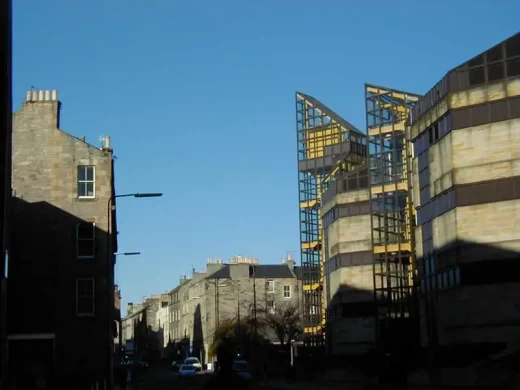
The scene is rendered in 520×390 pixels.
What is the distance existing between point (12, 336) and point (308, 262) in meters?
47.0

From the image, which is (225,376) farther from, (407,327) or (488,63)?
(407,327)

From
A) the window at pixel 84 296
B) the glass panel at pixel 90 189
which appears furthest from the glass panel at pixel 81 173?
the window at pixel 84 296

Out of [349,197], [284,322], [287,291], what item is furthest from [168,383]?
[287,291]

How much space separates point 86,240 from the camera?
49938mm

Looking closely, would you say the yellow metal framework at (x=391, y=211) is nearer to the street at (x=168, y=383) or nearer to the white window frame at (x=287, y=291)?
the street at (x=168, y=383)

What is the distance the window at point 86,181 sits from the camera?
50750 millimetres

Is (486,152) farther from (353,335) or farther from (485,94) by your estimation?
(353,335)

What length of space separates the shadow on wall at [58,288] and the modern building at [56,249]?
54mm

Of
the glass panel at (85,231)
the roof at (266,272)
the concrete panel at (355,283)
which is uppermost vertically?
the roof at (266,272)

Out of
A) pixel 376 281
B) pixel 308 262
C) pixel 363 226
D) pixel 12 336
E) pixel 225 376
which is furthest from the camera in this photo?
pixel 308 262

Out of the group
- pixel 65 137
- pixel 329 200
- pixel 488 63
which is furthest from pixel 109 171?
pixel 329 200

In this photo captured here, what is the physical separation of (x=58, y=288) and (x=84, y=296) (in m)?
1.47

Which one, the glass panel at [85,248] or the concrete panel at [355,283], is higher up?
the glass panel at [85,248]

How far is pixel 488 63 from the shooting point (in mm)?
50844
